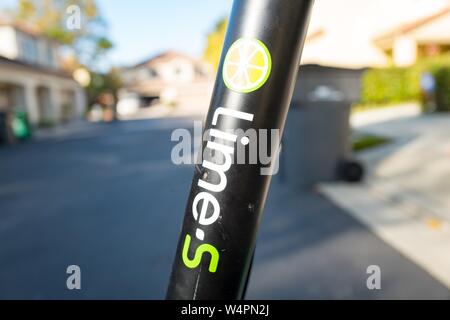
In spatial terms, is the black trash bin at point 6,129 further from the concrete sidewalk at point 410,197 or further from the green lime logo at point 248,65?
the green lime logo at point 248,65

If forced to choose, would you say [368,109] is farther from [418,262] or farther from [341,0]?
[418,262]

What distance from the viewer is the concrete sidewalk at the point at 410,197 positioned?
3631 mm

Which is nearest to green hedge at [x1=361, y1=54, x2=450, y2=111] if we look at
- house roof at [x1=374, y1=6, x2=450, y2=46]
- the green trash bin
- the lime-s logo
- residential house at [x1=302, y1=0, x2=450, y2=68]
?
residential house at [x1=302, y1=0, x2=450, y2=68]

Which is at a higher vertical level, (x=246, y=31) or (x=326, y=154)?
(x=246, y=31)

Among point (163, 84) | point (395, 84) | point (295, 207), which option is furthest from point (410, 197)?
point (163, 84)

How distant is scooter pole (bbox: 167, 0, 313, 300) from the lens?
1.05 m

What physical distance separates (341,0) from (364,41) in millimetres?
3792

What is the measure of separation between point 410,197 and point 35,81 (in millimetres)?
23493

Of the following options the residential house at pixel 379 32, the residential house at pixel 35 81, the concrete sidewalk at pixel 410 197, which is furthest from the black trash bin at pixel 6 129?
the residential house at pixel 379 32

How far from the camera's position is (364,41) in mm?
24219

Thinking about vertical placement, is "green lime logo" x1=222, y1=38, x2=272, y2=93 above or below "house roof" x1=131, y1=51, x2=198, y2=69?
above

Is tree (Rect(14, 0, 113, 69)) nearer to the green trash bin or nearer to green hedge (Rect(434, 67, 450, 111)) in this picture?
the green trash bin
